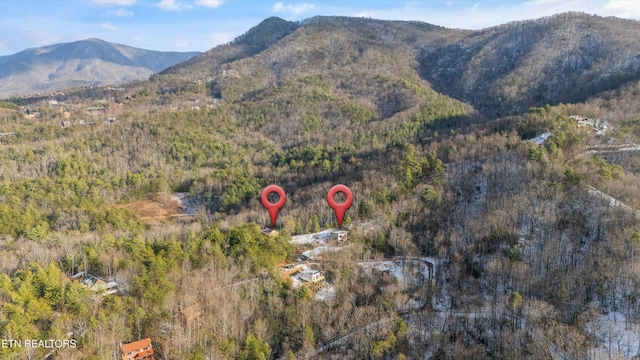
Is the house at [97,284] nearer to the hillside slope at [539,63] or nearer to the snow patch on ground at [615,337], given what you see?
the snow patch on ground at [615,337]

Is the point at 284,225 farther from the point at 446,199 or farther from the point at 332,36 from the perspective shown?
the point at 332,36

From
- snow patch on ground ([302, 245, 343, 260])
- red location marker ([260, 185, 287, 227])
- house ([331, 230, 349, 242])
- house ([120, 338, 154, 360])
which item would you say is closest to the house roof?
house ([120, 338, 154, 360])

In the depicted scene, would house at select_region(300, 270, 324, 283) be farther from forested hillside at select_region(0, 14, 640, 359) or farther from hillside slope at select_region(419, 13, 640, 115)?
hillside slope at select_region(419, 13, 640, 115)

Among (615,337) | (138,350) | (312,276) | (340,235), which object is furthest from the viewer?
(340,235)

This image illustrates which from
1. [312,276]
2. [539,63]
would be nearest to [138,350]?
[312,276]

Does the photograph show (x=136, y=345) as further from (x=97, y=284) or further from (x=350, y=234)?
(x=350, y=234)
